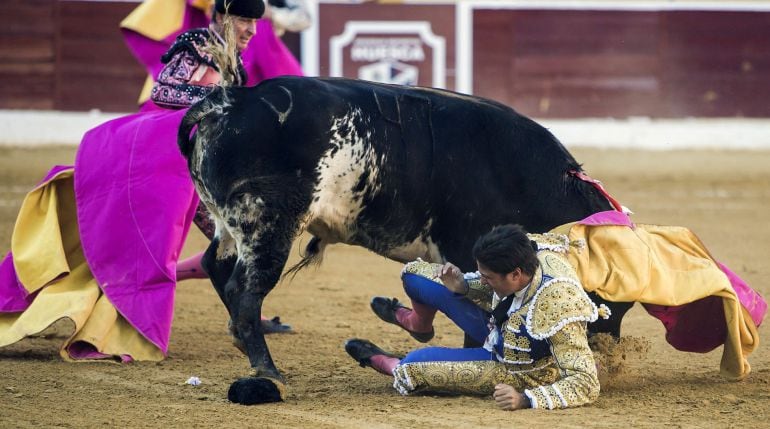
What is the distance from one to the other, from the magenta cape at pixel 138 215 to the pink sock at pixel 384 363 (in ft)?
2.79

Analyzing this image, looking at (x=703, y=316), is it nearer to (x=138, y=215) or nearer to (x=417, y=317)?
(x=417, y=317)

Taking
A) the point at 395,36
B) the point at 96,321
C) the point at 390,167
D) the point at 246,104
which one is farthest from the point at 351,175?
the point at 395,36

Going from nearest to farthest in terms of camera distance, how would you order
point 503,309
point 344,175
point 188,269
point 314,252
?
point 503,309 < point 344,175 < point 314,252 < point 188,269

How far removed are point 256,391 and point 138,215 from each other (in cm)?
108

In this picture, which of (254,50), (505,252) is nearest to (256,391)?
(505,252)

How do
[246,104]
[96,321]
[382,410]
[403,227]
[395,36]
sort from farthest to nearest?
[395,36] → [96,321] → [403,227] → [246,104] → [382,410]

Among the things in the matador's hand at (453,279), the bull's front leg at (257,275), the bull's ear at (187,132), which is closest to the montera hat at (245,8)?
the bull's ear at (187,132)

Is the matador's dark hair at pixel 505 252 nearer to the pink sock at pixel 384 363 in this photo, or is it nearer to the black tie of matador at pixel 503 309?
the black tie of matador at pixel 503 309

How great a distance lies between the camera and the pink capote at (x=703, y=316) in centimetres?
368

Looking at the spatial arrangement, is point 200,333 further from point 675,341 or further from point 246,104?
point 675,341

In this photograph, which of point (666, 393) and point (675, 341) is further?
point (675, 341)

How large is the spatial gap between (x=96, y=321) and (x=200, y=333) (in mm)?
574

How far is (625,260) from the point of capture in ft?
11.3

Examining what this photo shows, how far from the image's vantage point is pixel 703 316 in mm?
3725
